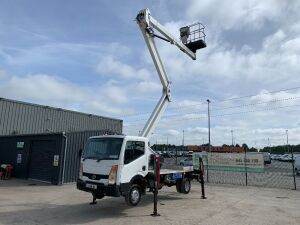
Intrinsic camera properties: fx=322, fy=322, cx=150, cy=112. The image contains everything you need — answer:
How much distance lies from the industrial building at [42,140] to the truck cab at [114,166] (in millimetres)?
9025

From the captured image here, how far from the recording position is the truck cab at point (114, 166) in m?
10.5

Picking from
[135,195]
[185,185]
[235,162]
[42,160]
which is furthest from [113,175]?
[235,162]

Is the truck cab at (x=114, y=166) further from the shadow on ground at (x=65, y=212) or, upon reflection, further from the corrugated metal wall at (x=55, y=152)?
the corrugated metal wall at (x=55, y=152)

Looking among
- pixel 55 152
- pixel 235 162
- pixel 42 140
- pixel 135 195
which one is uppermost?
pixel 42 140

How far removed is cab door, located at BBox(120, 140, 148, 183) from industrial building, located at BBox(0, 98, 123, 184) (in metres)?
9.60

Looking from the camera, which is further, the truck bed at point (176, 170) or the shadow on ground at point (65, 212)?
the truck bed at point (176, 170)

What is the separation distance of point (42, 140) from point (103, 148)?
11.9 m

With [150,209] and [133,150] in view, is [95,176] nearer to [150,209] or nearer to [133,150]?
[133,150]

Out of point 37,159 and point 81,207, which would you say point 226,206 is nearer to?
point 81,207

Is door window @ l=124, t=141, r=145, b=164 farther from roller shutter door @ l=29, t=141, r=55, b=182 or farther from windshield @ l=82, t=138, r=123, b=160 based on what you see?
roller shutter door @ l=29, t=141, r=55, b=182

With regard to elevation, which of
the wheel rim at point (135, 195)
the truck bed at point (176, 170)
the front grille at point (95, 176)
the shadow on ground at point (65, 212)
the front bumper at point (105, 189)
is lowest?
the shadow on ground at point (65, 212)

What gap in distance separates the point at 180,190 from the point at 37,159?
37.6 feet

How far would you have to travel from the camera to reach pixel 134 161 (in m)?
11.2

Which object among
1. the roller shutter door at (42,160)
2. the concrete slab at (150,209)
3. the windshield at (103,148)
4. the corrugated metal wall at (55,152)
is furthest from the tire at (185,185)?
the roller shutter door at (42,160)
